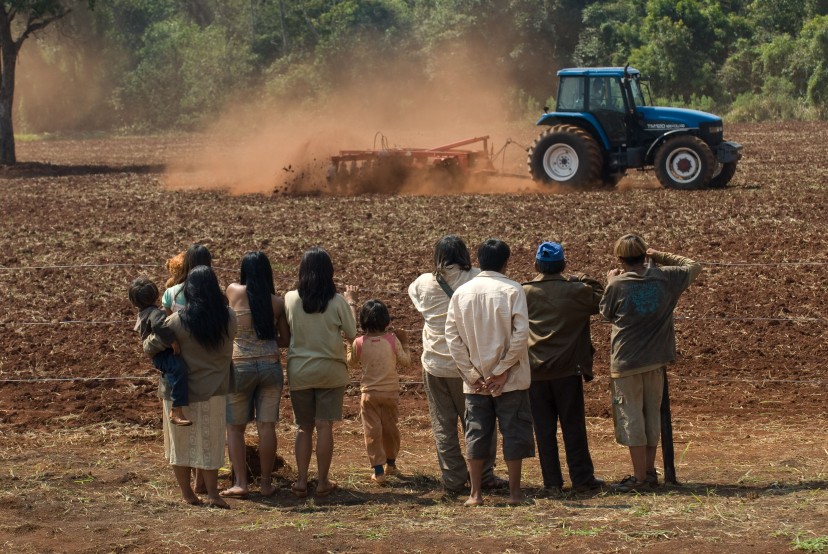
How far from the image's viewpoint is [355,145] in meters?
27.9

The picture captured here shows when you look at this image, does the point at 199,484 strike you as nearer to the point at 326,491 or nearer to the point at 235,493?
the point at 235,493

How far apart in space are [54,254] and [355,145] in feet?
36.5

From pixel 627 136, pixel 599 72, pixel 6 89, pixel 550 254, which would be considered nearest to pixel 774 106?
pixel 627 136

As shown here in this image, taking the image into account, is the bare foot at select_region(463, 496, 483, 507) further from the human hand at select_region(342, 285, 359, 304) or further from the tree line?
the tree line

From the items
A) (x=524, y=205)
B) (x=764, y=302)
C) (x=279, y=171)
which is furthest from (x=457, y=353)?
(x=279, y=171)

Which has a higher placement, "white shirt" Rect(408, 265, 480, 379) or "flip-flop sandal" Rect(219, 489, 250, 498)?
"white shirt" Rect(408, 265, 480, 379)

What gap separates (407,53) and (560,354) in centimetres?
5750

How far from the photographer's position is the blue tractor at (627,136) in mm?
22141

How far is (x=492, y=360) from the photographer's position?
23.2ft

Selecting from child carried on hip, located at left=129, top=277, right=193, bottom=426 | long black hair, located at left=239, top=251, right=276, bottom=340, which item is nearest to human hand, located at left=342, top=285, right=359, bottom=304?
long black hair, located at left=239, top=251, right=276, bottom=340

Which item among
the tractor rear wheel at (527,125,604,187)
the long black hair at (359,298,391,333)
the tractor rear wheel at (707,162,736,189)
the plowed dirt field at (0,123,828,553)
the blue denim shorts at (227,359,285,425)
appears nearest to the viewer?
the plowed dirt field at (0,123,828,553)

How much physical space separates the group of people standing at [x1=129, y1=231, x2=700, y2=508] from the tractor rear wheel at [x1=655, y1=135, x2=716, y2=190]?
14.7 meters

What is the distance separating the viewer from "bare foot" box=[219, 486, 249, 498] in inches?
301

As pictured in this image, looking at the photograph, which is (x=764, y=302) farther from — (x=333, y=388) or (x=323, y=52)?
(x=323, y=52)
